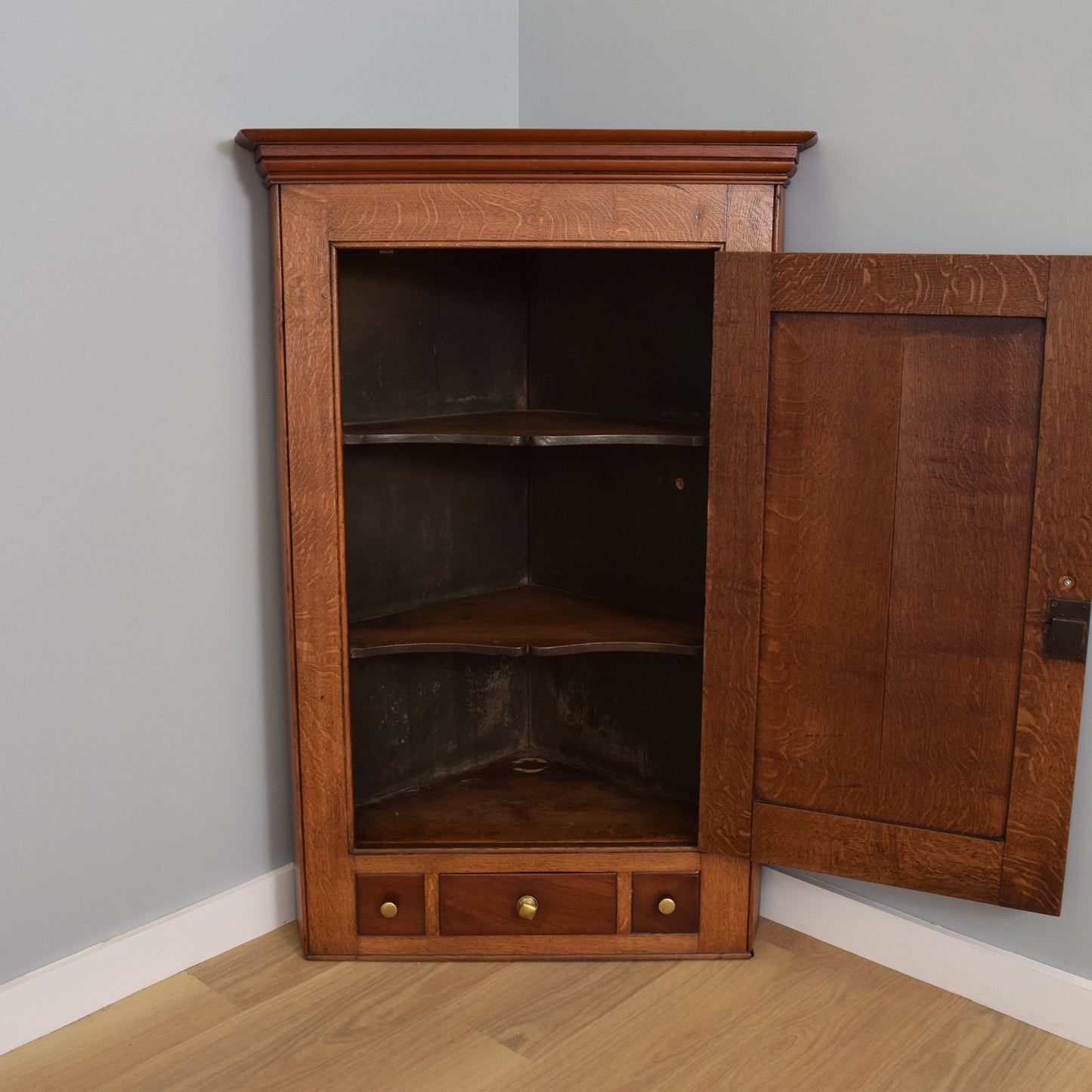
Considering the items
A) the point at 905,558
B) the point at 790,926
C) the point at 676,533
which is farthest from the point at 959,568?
the point at 790,926

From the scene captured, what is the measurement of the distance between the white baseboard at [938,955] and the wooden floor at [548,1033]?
30 millimetres

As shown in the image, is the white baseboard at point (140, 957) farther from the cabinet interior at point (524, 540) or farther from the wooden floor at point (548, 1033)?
the cabinet interior at point (524, 540)

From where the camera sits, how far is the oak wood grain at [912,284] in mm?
1818

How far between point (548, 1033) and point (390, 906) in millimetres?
407

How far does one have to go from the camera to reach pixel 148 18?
2.03 meters

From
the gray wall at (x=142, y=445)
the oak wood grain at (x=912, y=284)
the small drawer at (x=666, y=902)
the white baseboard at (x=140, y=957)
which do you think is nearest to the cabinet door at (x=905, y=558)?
the oak wood grain at (x=912, y=284)

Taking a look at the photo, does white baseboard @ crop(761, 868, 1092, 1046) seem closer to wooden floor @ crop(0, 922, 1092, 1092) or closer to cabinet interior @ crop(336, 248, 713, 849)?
wooden floor @ crop(0, 922, 1092, 1092)

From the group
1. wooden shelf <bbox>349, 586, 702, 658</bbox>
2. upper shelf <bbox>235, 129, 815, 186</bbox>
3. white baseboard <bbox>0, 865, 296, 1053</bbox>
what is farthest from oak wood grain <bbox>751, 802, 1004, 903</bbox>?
upper shelf <bbox>235, 129, 815, 186</bbox>

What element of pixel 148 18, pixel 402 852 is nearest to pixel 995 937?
pixel 402 852

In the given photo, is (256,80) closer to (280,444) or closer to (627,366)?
(280,444)

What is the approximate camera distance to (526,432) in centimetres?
220

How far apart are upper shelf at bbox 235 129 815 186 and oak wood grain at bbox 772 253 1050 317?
228 millimetres

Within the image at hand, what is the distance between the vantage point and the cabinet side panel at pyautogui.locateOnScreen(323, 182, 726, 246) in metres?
2.06

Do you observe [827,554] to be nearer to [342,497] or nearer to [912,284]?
[912,284]
